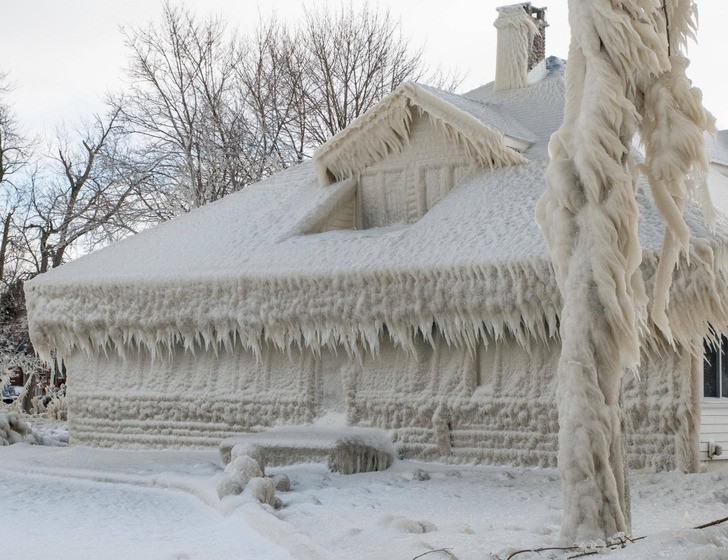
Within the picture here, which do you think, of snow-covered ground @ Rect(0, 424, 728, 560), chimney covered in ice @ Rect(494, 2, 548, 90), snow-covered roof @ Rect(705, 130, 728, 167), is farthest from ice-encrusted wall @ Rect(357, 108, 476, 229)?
snow-covered ground @ Rect(0, 424, 728, 560)

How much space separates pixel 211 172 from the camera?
26.4 m

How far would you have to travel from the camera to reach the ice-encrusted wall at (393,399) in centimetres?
995

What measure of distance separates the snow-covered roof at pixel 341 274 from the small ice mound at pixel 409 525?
3268mm

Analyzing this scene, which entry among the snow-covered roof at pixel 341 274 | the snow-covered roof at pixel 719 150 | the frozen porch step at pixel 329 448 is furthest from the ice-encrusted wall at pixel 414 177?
the snow-covered roof at pixel 719 150

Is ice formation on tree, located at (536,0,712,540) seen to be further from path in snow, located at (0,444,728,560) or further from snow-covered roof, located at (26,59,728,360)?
snow-covered roof, located at (26,59,728,360)

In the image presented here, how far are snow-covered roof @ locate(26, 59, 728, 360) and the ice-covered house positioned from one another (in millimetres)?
26

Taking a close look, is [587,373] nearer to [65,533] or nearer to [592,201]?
[592,201]

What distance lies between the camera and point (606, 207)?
19.9ft

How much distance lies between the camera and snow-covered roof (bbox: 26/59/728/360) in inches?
395

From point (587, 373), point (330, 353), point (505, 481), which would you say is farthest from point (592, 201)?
point (330, 353)

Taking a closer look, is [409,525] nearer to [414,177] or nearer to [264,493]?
[264,493]

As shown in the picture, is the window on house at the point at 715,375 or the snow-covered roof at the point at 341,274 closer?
the snow-covered roof at the point at 341,274

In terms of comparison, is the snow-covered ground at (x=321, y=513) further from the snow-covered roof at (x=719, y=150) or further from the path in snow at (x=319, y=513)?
the snow-covered roof at (x=719, y=150)

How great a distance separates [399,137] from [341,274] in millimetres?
2730
